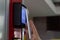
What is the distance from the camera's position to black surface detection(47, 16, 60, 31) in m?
3.27

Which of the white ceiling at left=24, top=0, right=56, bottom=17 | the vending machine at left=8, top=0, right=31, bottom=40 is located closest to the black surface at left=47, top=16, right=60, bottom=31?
the white ceiling at left=24, top=0, right=56, bottom=17

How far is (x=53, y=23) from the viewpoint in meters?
3.30

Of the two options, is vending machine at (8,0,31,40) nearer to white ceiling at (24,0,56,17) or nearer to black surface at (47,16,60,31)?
white ceiling at (24,0,56,17)

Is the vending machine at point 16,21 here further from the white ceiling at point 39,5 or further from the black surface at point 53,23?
the black surface at point 53,23

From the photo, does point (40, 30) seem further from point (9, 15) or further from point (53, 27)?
point (9, 15)

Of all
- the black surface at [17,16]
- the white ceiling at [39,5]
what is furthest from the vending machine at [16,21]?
the white ceiling at [39,5]

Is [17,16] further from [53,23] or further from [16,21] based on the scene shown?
[53,23]

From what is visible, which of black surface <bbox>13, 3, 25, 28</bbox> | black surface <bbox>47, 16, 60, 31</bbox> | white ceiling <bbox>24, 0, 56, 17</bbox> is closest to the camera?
black surface <bbox>13, 3, 25, 28</bbox>

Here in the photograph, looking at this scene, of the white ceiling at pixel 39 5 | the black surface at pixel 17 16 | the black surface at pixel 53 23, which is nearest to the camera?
the black surface at pixel 17 16

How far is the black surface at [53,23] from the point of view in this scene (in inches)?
129

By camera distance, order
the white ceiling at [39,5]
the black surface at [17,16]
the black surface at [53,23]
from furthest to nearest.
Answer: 1. the black surface at [53,23]
2. the white ceiling at [39,5]
3. the black surface at [17,16]

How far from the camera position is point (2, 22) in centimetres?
75

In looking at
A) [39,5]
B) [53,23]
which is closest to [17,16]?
[39,5]

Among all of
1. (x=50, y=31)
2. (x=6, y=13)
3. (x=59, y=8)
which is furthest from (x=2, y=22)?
(x=50, y=31)
